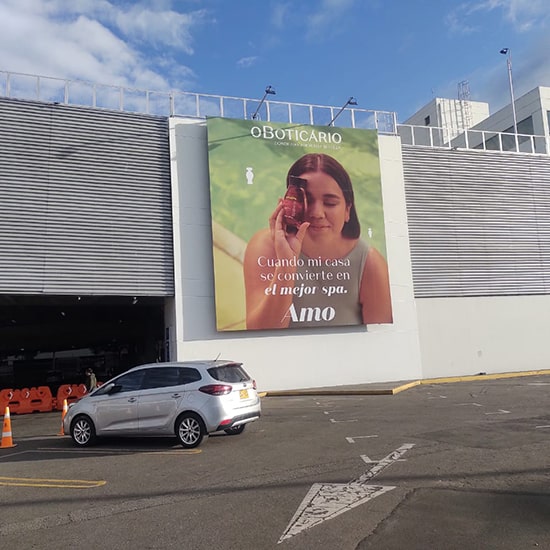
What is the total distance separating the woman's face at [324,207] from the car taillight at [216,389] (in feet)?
40.2

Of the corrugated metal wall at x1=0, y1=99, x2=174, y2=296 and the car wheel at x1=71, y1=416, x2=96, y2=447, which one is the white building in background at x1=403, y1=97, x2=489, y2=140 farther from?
the car wheel at x1=71, y1=416, x2=96, y2=447

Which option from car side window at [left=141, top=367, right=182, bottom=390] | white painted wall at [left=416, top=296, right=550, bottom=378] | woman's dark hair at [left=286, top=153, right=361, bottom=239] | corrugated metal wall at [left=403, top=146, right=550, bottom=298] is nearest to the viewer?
car side window at [left=141, top=367, right=182, bottom=390]

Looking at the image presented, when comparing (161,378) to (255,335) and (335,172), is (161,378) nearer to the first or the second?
(255,335)

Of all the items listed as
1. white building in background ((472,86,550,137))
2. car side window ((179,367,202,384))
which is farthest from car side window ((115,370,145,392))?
white building in background ((472,86,550,137))

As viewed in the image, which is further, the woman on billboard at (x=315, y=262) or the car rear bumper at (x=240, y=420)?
the woman on billboard at (x=315, y=262)

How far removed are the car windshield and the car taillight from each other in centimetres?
19

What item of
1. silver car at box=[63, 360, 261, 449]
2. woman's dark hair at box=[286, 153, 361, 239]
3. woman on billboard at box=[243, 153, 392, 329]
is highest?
woman's dark hair at box=[286, 153, 361, 239]

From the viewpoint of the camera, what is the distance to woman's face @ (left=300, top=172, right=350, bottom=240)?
72.2 feet

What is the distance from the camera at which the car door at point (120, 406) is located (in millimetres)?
10680

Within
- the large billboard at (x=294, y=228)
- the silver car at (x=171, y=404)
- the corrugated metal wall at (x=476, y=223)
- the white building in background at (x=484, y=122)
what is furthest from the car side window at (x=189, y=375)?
the white building in background at (x=484, y=122)

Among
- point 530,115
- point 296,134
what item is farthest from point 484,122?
point 296,134

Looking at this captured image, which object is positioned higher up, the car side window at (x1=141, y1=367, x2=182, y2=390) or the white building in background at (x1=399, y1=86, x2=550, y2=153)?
the white building in background at (x1=399, y1=86, x2=550, y2=153)

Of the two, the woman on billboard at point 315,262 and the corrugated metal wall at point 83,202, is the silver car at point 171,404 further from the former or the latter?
the woman on billboard at point 315,262

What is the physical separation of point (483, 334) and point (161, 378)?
1783 cm
